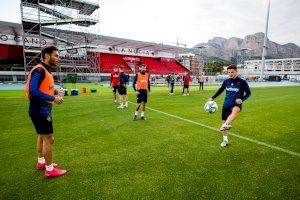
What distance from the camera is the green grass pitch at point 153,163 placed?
130 inches

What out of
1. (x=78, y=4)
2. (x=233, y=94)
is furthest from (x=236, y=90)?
(x=78, y=4)

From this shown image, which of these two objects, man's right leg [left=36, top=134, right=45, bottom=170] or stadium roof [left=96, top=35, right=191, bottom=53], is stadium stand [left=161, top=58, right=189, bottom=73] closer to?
stadium roof [left=96, top=35, right=191, bottom=53]

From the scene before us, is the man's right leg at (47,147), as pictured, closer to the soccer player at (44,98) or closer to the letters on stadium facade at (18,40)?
the soccer player at (44,98)

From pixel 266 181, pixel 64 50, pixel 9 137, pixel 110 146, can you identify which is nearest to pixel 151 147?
pixel 110 146

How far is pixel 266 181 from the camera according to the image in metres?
3.62

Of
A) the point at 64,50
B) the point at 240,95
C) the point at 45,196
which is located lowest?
the point at 45,196

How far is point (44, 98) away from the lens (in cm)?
350

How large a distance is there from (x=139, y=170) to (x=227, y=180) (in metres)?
1.56

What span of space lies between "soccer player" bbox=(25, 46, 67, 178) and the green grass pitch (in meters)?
0.53

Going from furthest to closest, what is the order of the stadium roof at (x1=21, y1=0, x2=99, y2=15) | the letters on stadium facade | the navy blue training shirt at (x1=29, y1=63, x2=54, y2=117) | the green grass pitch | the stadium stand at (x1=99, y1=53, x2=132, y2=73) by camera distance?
the stadium stand at (x1=99, y1=53, x2=132, y2=73) < the letters on stadium facade < the stadium roof at (x1=21, y1=0, x2=99, y2=15) < the navy blue training shirt at (x1=29, y1=63, x2=54, y2=117) < the green grass pitch

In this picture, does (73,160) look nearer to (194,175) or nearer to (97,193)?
(97,193)

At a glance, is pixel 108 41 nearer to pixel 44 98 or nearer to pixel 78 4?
pixel 78 4

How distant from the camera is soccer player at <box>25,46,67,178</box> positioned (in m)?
3.49

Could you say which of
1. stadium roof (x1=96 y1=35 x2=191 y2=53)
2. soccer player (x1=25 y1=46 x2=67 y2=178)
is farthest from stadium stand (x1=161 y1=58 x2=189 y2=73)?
soccer player (x1=25 y1=46 x2=67 y2=178)
